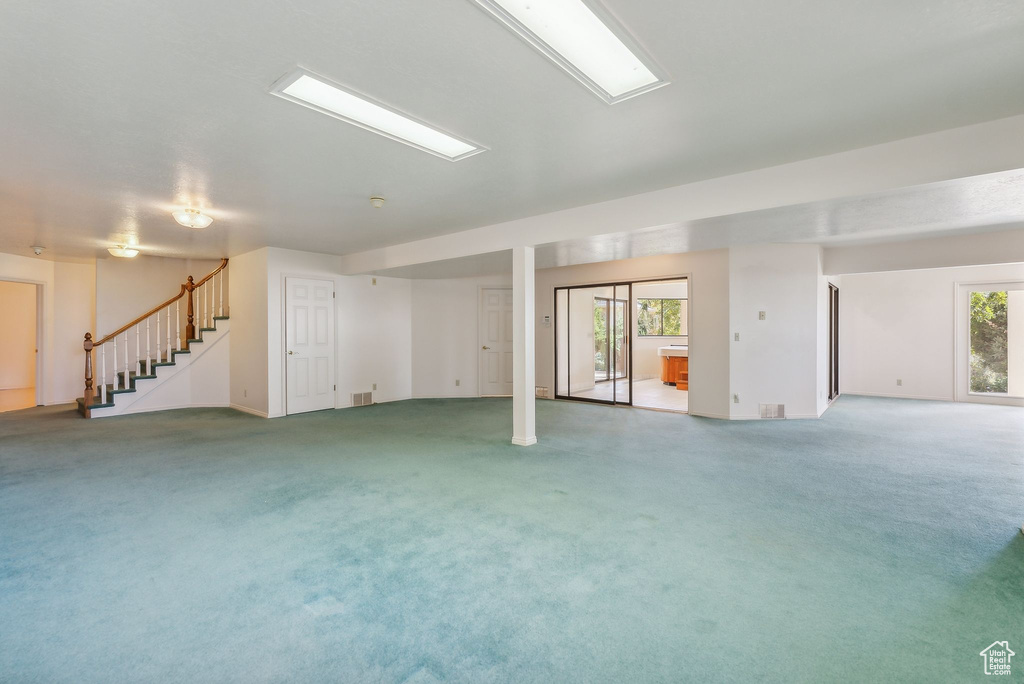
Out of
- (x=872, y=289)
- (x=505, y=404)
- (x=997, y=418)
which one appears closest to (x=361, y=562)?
(x=505, y=404)

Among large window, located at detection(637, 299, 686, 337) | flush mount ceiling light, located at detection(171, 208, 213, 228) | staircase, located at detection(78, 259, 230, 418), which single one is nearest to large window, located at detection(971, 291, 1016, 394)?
large window, located at detection(637, 299, 686, 337)

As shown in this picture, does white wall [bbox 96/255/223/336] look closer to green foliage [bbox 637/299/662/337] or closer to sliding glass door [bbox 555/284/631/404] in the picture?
sliding glass door [bbox 555/284/631/404]

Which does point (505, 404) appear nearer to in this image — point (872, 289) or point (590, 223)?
point (590, 223)

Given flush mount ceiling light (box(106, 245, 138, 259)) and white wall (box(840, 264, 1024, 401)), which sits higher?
flush mount ceiling light (box(106, 245, 138, 259))

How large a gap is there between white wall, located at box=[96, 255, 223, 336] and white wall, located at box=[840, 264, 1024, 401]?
459 inches

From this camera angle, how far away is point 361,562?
8.32ft

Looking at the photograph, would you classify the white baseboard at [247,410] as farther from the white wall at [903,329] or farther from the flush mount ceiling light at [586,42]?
the white wall at [903,329]

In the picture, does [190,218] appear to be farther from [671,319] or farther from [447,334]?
[671,319]

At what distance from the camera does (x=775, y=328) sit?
6488 mm

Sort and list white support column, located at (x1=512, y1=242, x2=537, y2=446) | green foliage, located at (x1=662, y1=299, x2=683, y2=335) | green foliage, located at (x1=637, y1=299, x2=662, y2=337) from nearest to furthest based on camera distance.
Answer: white support column, located at (x1=512, y1=242, x2=537, y2=446) → green foliage, located at (x1=637, y1=299, x2=662, y2=337) → green foliage, located at (x1=662, y1=299, x2=683, y2=335)

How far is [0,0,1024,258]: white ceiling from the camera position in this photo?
73.0 inches

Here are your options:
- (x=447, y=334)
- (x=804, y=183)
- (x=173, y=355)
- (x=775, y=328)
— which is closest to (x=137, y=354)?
(x=173, y=355)

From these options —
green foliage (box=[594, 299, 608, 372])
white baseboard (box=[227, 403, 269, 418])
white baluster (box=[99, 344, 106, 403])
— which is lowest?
white baseboard (box=[227, 403, 269, 418])

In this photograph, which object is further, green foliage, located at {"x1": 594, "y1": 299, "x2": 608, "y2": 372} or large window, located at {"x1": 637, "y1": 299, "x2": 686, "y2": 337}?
large window, located at {"x1": 637, "y1": 299, "x2": 686, "y2": 337}
